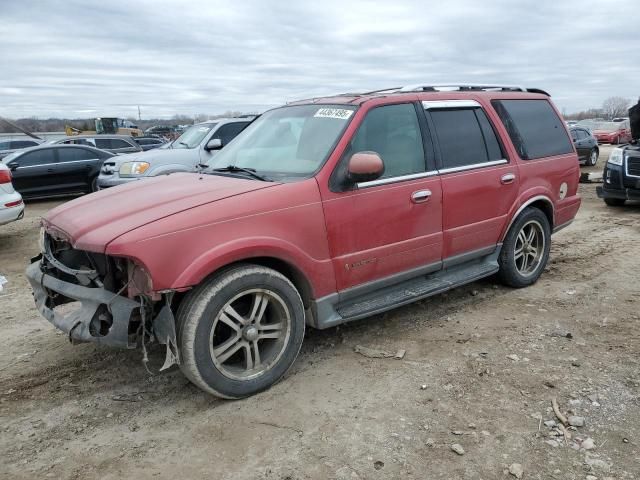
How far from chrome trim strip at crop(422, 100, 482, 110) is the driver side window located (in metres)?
0.18

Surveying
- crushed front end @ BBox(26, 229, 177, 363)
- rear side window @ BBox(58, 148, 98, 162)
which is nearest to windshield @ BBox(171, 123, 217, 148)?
rear side window @ BBox(58, 148, 98, 162)

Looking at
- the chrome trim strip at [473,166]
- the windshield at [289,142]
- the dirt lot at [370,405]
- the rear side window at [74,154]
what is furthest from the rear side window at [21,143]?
the chrome trim strip at [473,166]

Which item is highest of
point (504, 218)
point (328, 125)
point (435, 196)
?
point (328, 125)

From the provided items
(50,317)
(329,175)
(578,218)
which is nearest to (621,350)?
(329,175)

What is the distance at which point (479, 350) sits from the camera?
3.97 meters

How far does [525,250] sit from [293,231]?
299cm

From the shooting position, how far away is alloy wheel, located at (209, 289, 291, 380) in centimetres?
326

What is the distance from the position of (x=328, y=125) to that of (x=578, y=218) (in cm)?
718

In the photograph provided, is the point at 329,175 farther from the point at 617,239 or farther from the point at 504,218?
the point at 617,239

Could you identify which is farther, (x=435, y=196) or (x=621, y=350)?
(x=435, y=196)

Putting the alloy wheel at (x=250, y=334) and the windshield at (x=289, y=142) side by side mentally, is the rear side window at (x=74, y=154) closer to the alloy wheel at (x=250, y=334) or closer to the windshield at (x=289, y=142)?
the windshield at (x=289, y=142)

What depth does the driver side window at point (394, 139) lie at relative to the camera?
3.94m

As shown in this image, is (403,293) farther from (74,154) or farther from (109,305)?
(74,154)

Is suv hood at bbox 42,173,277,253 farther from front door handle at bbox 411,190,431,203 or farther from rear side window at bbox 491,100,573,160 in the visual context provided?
rear side window at bbox 491,100,573,160
